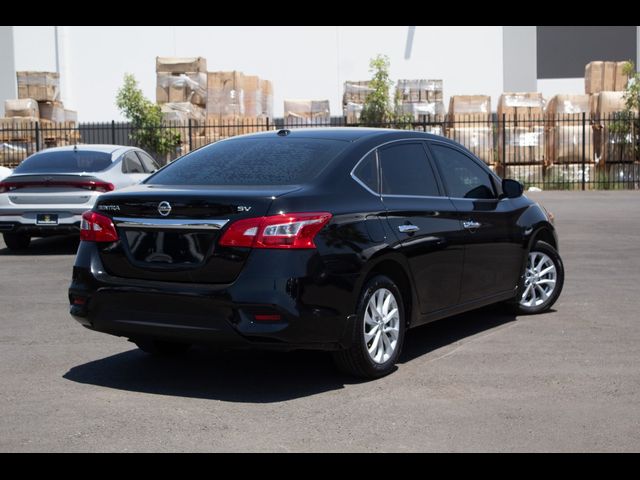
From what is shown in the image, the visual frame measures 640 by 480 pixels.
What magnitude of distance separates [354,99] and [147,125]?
225 inches

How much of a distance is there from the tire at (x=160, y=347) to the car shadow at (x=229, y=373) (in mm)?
68

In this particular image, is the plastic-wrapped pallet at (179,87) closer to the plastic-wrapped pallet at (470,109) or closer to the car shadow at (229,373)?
the plastic-wrapped pallet at (470,109)

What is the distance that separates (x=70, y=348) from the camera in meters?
7.73

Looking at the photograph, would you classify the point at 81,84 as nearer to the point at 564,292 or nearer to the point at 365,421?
the point at 564,292

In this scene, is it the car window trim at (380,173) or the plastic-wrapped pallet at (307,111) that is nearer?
the car window trim at (380,173)

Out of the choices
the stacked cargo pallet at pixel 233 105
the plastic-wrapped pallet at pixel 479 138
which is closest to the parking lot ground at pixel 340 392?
the plastic-wrapped pallet at pixel 479 138

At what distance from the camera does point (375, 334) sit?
659cm

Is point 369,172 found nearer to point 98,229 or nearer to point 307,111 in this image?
point 98,229

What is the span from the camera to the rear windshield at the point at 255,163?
6.55 m

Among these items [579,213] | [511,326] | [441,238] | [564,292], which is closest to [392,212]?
[441,238]

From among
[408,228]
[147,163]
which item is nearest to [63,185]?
[147,163]

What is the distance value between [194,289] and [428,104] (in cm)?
2229
